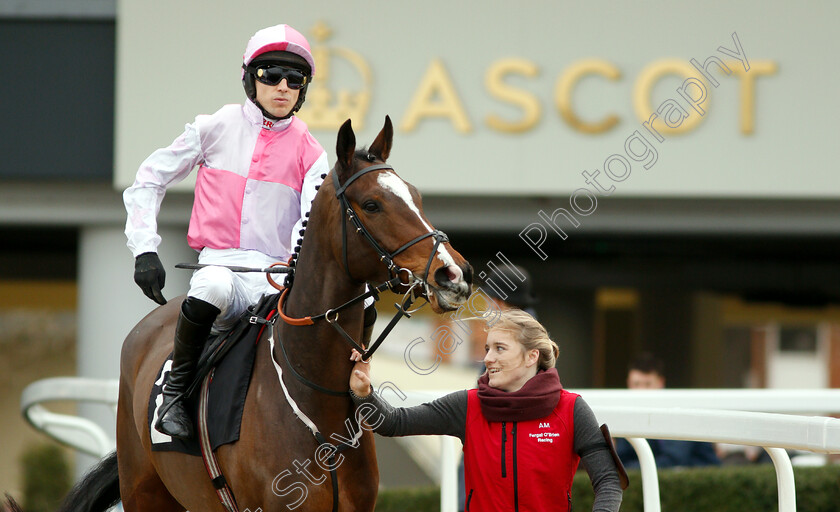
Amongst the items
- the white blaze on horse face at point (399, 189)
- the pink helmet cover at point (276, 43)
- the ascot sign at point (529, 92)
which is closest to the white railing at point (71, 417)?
the pink helmet cover at point (276, 43)

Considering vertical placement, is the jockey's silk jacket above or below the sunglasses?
below

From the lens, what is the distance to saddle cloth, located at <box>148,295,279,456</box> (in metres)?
2.86

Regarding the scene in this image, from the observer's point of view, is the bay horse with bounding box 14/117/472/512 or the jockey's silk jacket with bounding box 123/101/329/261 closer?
the bay horse with bounding box 14/117/472/512

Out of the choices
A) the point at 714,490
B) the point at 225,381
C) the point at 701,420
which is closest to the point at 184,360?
the point at 225,381

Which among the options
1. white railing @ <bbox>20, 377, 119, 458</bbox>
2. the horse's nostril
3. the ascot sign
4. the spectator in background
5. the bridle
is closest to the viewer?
the horse's nostril

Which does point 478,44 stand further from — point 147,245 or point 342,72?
point 147,245

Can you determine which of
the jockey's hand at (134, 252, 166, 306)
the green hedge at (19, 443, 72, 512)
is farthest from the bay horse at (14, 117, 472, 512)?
the green hedge at (19, 443, 72, 512)

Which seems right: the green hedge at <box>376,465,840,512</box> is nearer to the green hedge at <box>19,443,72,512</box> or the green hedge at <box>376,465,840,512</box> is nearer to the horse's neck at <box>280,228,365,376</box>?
the horse's neck at <box>280,228,365,376</box>

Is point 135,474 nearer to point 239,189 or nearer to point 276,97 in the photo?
point 239,189

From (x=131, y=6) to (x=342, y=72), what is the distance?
Answer: 1.80m

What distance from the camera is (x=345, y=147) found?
9.04 ft

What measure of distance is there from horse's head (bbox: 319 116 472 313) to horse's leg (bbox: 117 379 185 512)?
1.31m

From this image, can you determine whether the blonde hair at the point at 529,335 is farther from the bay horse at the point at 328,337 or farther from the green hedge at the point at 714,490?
the green hedge at the point at 714,490

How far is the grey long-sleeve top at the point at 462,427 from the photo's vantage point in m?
2.56
